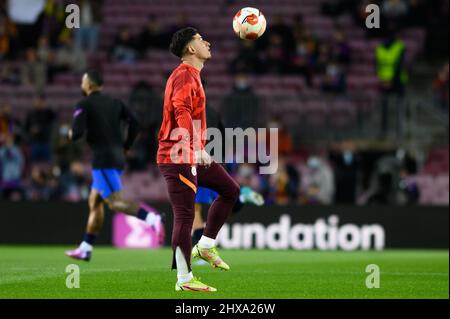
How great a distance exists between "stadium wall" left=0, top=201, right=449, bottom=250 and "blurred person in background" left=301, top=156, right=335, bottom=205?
1.15 meters

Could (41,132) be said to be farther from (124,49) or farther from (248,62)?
(248,62)

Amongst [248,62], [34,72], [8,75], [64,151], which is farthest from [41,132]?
[248,62]

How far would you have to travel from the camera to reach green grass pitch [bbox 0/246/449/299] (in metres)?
10.2

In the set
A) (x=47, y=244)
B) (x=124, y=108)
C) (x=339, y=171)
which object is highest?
(x=124, y=108)

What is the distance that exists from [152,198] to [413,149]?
5416 mm

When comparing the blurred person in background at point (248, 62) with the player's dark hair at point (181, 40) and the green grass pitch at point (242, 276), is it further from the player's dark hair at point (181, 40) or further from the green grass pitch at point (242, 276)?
the player's dark hair at point (181, 40)

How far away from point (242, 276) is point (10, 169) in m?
10.2

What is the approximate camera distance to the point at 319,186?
68.6 ft

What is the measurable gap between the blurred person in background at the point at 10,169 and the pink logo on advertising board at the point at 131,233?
2.54 metres

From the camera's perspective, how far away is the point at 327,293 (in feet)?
33.6

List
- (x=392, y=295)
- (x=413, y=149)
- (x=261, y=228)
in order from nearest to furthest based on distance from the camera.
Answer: (x=392, y=295), (x=261, y=228), (x=413, y=149)

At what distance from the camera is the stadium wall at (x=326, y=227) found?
19594 millimetres
